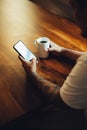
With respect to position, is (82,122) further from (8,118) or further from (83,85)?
(8,118)

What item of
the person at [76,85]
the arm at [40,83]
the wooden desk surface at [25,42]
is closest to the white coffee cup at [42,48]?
the wooden desk surface at [25,42]

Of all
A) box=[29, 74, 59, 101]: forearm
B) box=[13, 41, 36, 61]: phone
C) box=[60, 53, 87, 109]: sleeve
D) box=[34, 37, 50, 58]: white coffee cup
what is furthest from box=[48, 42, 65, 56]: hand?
box=[60, 53, 87, 109]: sleeve

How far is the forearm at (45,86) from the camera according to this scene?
1.42 m

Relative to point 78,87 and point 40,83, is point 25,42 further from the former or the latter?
point 78,87

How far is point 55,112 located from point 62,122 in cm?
7

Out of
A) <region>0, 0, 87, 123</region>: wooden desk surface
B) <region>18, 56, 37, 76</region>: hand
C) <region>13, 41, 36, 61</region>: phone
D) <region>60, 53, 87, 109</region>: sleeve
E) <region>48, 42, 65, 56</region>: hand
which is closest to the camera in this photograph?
<region>60, 53, 87, 109</region>: sleeve

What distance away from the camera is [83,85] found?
4.18ft

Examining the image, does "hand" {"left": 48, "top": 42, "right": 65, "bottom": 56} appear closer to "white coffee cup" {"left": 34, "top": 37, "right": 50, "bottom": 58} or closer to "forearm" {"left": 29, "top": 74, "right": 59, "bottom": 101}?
"white coffee cup" {"left": 34, "top": 37, "right": 50, "bottom": 58}

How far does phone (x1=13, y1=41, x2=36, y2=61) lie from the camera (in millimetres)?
1705

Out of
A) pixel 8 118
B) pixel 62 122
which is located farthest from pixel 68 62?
pixel 8 118

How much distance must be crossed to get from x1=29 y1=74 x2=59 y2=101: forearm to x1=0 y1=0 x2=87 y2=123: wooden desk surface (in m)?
0.05

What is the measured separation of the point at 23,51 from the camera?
1726mm

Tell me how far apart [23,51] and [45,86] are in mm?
346

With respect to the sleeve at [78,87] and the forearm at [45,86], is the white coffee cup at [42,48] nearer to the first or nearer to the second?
the forearm at [45,86]
